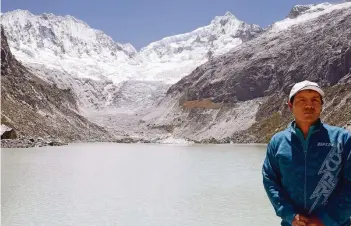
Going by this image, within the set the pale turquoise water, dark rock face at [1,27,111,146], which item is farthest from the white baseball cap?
dark rock face at [1,27,111,146]

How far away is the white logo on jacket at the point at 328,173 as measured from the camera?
4.92m

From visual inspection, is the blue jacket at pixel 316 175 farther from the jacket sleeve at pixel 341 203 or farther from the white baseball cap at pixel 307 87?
the white baseball cap at pixel 307 87

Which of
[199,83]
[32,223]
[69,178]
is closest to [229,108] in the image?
[199,83]

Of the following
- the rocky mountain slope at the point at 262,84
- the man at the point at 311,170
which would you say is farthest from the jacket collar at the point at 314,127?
the rocky mountain slope at the point at 262,84

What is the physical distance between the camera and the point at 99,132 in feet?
375

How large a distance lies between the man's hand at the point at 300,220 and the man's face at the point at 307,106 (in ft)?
3.30

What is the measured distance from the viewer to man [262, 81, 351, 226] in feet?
16.0

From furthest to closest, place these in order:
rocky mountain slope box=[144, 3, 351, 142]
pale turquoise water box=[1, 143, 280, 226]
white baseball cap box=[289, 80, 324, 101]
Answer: rocky mountain slope box=[144, 3, 351, 142] → pale turquoise water box=[1, 143, 280, 226] → white baseball cap box=[289, 80, 324, 101]

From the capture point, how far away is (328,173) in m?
4.92

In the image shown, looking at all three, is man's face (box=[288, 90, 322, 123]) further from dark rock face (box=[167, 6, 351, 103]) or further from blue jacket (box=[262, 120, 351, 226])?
dark rock face (box=[167, 6, 351, 103])

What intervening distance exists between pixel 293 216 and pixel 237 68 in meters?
139

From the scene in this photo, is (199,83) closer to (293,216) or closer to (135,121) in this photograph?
(135,121)

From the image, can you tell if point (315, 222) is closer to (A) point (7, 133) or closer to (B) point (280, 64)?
(A) point (7, 133)

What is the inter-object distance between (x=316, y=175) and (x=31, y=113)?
87316mm
